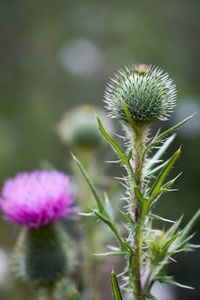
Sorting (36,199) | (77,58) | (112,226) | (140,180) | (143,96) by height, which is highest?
(77,58)

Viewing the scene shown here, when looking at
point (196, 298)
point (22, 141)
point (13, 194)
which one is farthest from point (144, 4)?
point (13, 194)

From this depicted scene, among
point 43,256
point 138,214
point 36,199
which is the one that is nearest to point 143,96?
point 138,214

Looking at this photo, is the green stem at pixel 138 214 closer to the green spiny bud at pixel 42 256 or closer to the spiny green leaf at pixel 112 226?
the spiny green leaf at pixel 112 226

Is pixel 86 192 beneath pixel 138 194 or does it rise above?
above

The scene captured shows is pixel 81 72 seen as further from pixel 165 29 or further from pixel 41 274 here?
pixel 41 274

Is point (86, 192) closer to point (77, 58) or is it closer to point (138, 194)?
point (138, 194)

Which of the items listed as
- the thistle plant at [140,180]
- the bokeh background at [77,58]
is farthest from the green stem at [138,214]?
the bokeh background at [77,58]
